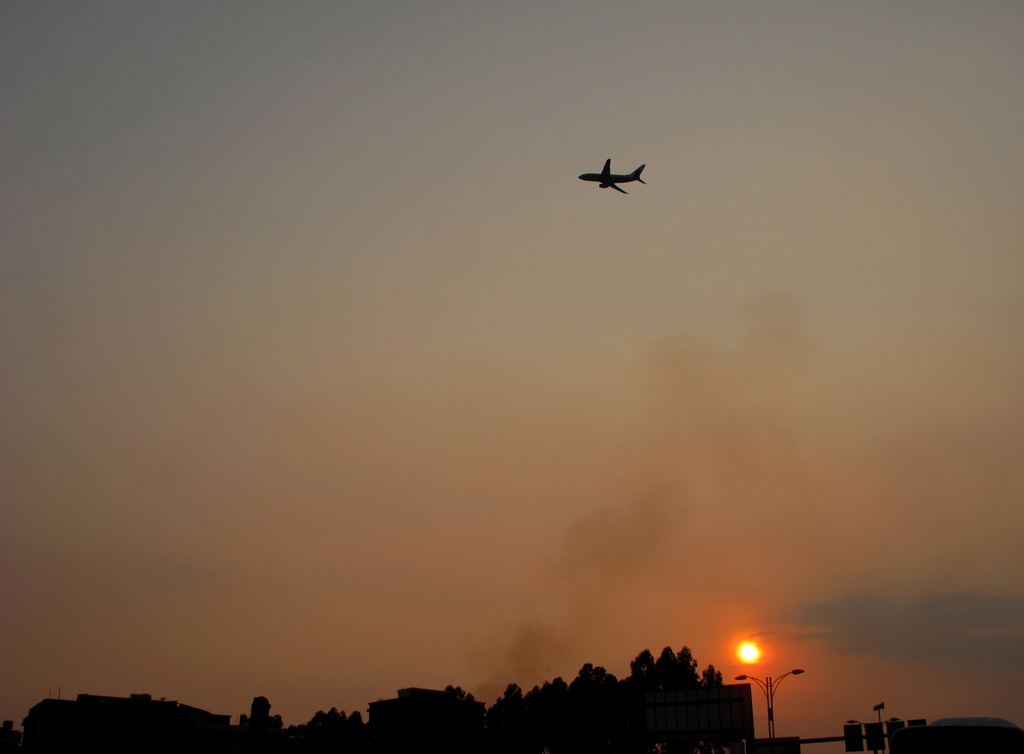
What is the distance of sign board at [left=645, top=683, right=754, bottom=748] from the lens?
43.9m

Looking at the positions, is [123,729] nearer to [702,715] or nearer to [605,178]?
[702,715]

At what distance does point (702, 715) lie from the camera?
4525 cm

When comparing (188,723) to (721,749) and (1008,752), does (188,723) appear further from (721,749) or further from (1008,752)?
(721,749)

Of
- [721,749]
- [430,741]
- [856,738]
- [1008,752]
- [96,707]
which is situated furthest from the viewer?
[721,749]

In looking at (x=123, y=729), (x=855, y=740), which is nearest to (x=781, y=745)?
(x=855, y=740)

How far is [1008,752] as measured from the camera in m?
22.3

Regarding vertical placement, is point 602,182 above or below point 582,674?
above

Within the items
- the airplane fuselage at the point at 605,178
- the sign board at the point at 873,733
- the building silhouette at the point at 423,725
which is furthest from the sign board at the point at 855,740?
the airplane fuselage at the point at 605,178

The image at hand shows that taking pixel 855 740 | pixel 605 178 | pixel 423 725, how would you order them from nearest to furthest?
pixel 855 740 < pixel 423 725 < pixel 605 178

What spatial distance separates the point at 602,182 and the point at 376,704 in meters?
54.9

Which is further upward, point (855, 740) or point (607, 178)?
point (607, 178)

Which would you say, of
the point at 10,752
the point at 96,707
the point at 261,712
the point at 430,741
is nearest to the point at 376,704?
the point at 430,741

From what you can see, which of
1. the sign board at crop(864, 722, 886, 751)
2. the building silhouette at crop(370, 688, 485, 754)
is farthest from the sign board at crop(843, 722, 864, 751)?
the building silhouette at crop(370, 688, 485, 754)

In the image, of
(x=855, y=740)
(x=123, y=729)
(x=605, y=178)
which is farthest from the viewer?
(x=605, y=178)
